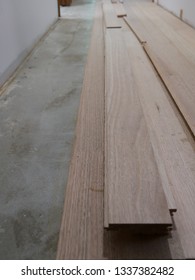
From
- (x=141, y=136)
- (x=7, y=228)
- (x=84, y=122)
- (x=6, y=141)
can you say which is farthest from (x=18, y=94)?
(x=141, y=136)

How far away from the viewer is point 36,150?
6.52 ft

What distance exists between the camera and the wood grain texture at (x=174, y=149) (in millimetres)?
964

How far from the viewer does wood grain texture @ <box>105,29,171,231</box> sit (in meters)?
0.88

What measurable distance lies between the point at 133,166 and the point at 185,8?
3.84 m

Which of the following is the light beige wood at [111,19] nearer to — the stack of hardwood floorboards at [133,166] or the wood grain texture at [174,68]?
the wood grain texture at [174,68]

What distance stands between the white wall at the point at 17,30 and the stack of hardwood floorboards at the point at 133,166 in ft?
3.98

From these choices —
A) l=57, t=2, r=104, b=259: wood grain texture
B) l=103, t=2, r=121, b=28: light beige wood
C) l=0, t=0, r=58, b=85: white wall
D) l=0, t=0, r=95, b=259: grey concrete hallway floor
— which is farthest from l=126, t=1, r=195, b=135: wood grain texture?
l=0, t=0, r=58, b=85: white wall

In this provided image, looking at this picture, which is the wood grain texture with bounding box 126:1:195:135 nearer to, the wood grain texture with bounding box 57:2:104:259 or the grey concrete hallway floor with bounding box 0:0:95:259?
the wood grain texture with bounding box 57:2:104:259

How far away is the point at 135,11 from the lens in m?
4.94

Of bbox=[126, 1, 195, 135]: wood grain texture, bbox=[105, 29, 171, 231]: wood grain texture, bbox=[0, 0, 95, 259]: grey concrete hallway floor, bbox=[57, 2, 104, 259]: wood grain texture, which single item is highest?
bbox=[126, 1, 195, 135]: wood grain texture

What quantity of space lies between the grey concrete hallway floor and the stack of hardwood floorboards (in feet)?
1.29

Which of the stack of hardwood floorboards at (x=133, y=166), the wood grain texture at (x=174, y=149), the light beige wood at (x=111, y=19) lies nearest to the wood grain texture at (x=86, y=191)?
the stack of hardwood floorboards at (x=133, y=166)

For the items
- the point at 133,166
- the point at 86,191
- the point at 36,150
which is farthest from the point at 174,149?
the point at 36,150
